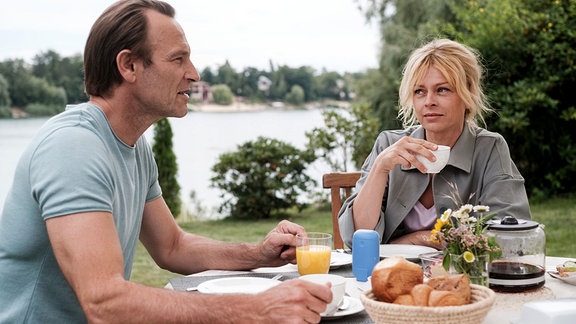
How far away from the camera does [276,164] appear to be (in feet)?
24.6

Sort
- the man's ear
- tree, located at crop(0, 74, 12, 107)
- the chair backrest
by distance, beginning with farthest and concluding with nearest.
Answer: tree, located at crop(0, 74, 12, 107), the chair backrest, the man's ear

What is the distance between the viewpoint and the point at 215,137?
791 cm

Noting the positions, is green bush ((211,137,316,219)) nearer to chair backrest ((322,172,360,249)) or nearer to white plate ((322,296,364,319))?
chair backrest ((322,172,360,249))

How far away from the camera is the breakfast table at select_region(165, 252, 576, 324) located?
1.62 meters

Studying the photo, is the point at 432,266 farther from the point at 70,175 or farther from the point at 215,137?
the point at 215,137

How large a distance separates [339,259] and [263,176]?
17.3 feet

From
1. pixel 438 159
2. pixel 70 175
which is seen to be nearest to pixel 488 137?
pixel 438 159

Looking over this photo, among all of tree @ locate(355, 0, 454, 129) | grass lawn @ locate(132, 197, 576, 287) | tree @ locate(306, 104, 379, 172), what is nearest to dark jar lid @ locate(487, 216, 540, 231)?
grass lawn @ locate(132, 197, 576, 287)

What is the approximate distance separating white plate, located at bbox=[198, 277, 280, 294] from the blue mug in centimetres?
24

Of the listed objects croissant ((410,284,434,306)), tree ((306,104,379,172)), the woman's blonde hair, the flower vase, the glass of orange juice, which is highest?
the woman's blonde hair

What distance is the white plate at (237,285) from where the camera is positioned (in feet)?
6.07

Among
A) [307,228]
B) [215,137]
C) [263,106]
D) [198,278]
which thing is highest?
[263,106]

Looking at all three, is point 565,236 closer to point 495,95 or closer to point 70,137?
point 495,95

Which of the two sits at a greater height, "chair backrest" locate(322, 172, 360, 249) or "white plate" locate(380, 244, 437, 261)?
"chair backrest" locate(322, 172, 360, 249)
